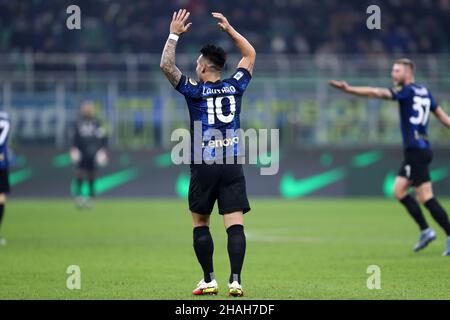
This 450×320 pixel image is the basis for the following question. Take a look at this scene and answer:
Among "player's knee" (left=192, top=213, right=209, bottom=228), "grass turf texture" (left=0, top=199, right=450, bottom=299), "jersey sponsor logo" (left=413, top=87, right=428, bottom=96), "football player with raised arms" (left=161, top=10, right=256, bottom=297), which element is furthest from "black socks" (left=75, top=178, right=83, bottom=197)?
"football player with raised arms" (left=161, top=10, right=256, bottom=297)

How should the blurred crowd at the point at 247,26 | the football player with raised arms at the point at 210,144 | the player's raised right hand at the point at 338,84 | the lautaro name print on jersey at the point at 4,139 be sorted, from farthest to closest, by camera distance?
the blurred crowd at the point at 247,26
the lautaro name print on jersey at the point at 4,139
the player's raised right hand at the point at 338,84
the football player with raised arms at the point at 210,144

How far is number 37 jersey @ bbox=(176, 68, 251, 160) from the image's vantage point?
355 inches

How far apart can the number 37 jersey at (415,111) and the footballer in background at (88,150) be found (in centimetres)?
1249

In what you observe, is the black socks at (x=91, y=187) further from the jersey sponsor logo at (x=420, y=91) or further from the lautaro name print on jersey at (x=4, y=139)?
the jersey sponsor logo at (x=420, y=91)

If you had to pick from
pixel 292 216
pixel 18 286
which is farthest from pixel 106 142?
pixel 18 286

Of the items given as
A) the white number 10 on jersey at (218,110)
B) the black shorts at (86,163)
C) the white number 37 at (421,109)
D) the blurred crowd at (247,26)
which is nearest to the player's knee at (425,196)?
the white number 37 at (421,109)

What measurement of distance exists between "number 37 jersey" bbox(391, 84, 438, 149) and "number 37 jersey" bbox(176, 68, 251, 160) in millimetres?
4914

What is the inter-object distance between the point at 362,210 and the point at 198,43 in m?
9.53

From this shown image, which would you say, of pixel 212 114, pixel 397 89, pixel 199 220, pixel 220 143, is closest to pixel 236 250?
pixel 199 220

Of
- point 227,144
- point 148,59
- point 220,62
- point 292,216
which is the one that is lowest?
point 292,216

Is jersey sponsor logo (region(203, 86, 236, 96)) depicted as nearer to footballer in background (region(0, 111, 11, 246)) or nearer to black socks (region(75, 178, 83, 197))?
footballer in background (region(0, 111, 11, 246))

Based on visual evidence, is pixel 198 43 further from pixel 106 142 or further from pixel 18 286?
pixel 18 286

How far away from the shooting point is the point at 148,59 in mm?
27375

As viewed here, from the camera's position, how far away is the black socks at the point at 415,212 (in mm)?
13758
